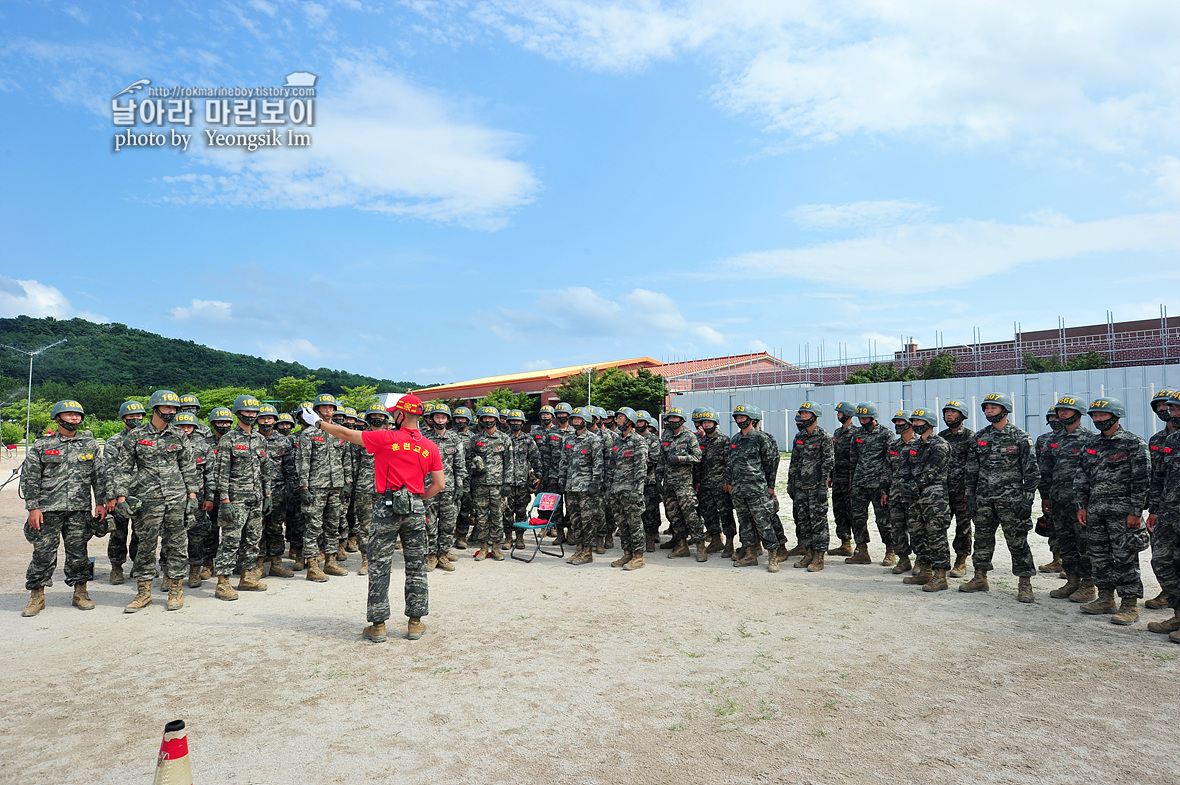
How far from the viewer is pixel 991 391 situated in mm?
27625

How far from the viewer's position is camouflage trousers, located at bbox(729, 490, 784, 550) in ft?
29.4

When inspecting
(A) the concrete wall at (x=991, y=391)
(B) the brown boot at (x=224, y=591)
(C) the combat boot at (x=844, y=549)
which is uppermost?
(A) the concrete wall at (x=991, y=391)

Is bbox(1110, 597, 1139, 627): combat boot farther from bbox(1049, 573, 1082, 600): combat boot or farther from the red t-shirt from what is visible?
the red t-shirt

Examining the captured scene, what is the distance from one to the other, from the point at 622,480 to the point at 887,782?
6.05 meters

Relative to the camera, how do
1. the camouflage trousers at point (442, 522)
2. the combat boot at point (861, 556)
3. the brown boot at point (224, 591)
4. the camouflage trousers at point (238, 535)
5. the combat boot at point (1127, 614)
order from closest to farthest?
1. the combat boot at point (1127, 614)
2. the brown boot at point (224, 591)
3. the camouflage trousers at point (238, 535)
4. the camouflage trousers at point (442, 522)
5. the combat boot at point (861, 556)

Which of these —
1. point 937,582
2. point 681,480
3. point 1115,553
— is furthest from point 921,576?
point 681,480

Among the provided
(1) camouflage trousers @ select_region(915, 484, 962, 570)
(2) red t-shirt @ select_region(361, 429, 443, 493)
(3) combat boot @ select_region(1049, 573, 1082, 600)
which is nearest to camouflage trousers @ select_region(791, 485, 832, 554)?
(1) camouflage trousers @ select_region(915, 484, 962, 570)

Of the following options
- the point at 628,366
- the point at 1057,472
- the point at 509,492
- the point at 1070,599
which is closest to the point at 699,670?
the point at 1070,599

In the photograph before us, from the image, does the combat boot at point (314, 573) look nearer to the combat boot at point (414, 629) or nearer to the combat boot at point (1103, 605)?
the combat boot at point (414, 629)

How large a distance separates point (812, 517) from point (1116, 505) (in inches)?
136

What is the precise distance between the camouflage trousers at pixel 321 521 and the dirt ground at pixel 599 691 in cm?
91

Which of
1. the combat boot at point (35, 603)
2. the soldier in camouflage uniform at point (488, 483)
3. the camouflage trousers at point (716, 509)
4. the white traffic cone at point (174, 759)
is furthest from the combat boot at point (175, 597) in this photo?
the camouflage trousers at point (716, 509)

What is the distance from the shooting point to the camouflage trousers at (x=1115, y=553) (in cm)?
635

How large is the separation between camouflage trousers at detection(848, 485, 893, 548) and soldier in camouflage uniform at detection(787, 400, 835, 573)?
1.64ft
